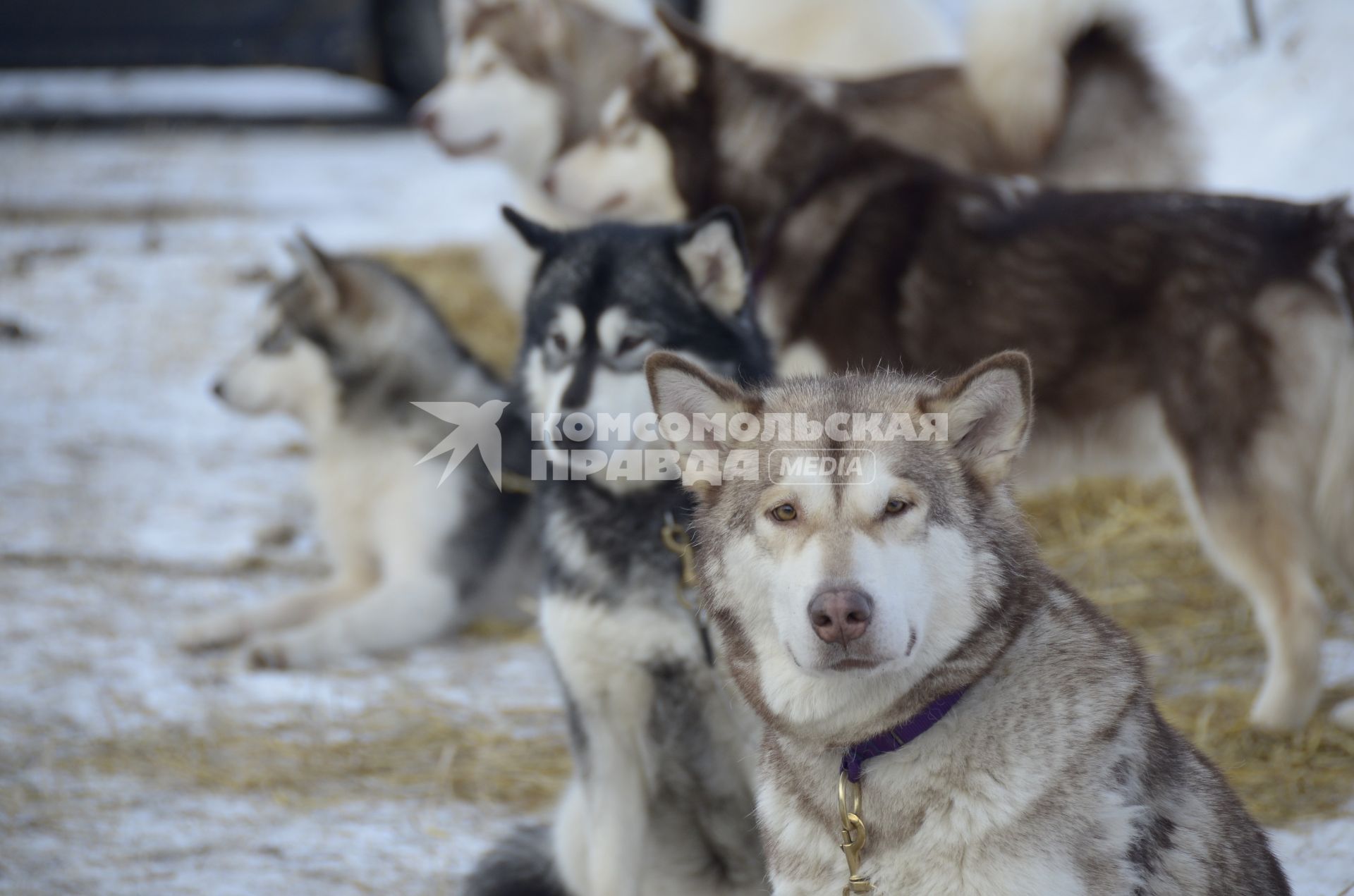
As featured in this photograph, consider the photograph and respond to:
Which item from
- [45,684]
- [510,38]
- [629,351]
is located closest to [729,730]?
[629,351]

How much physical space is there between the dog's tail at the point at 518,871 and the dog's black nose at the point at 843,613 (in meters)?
1.33

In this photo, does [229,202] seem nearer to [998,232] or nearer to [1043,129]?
[1043,129]

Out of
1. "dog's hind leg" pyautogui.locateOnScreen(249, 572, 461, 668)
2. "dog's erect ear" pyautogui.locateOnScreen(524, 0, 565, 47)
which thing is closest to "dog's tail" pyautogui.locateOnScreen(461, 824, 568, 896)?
"dog's hind leg" pyautogui.locateOnScreen(249, 572, 461, 668)

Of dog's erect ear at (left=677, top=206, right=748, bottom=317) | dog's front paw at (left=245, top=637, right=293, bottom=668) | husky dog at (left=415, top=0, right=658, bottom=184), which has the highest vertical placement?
husky dog at (left=415, top=0, right=658, bottom=184)

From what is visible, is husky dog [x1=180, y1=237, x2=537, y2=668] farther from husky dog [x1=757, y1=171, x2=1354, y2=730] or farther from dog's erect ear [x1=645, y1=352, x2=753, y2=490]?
dog's erect ear [x1=645, y1=352, x2=753, y2=490]

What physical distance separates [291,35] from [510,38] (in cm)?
476

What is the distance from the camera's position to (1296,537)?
130 inches

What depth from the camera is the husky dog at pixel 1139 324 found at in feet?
10.6

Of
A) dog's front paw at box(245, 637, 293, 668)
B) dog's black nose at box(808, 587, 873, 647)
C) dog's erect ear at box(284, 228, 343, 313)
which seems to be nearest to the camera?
dog's black nose at box(808, 587, 873, 647)

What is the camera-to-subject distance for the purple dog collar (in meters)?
1.88

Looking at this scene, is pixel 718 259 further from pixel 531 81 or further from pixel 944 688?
pixel 531 81

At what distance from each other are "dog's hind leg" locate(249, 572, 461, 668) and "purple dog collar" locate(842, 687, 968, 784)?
108 inches

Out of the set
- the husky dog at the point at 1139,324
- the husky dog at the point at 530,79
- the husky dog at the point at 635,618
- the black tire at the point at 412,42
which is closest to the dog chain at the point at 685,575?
Result: the husky dog at the point at 635,618

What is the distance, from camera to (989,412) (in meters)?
1.98
